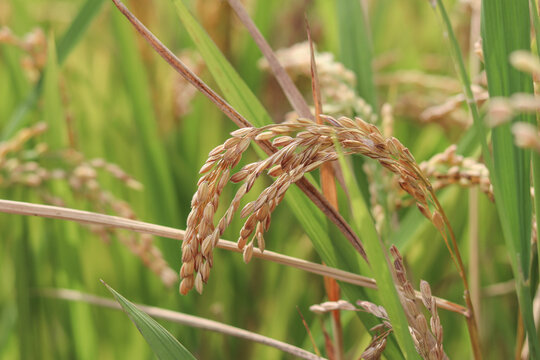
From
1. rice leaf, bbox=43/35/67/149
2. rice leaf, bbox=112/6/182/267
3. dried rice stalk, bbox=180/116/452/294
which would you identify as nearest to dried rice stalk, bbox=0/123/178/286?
rice leaf, bbox=43/35/67/149

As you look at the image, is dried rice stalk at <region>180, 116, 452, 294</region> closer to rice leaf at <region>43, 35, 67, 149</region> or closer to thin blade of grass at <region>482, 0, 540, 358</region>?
thin blade of grass at <region>482, 0, 540, 358</region>

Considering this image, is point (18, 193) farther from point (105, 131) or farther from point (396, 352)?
point (396, 352)

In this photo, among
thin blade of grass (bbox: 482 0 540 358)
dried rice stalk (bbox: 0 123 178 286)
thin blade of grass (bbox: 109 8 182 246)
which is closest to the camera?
thin blade of grass (bbox: 482 0 540 358)

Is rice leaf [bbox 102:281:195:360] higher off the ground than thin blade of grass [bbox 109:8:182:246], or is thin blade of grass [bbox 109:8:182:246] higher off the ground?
thin blade of grass [bbox 109:8:182:246]

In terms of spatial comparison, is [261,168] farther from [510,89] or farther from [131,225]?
[510,89]

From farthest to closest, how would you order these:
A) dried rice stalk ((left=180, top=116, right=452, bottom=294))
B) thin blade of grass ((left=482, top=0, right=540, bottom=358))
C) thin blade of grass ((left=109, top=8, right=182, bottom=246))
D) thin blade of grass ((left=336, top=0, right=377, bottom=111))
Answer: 1. thin blade of grass ((left=109, top=8, right=182, bottom=246))
2. thin blade of grass ((left=336, top=0, right=377, bottom=111))
3. thin blade of grass ((left=482, top=0, right=540, bottom=358))
4. dried rice stalk ((left=180, top=116, right=452, bottom=294))

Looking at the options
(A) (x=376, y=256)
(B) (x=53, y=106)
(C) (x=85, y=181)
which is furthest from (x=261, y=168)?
(B) (x=53, y=106)
